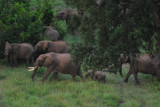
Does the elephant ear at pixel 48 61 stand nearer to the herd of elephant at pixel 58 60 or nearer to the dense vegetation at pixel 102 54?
the herd of elephant at pixel 58 60

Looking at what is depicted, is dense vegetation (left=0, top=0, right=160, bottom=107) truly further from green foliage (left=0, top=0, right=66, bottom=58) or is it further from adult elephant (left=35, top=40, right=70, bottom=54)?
green foliage (left=0, top=0, right=66, bottom=58)

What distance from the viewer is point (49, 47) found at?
17328 mm

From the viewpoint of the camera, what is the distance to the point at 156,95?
38.5 ft

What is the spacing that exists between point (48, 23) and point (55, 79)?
7.05 m

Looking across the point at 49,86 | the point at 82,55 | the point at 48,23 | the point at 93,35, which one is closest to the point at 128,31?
the point at 93,35

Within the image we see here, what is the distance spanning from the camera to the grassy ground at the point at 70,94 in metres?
10.6

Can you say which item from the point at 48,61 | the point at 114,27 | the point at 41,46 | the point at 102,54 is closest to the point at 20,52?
the point at 41,46

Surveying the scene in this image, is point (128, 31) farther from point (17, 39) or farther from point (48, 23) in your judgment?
point (48, 23)

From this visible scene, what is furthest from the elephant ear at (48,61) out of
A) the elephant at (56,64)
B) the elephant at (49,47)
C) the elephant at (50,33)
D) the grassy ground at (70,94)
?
the elephant at (50,33)

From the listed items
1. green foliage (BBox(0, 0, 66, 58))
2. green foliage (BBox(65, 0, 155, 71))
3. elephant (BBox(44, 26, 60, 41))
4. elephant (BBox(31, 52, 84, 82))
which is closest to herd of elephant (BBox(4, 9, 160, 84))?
elephant (BBox(31, 52, 84, 82))

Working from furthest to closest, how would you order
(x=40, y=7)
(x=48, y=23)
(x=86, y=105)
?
(x=48, y=23) → (x=40, y=7) → (x=86, y=105)

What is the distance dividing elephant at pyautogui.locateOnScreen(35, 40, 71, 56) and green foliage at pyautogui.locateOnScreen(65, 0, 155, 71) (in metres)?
5.45

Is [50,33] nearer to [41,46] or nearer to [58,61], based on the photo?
[41,46]

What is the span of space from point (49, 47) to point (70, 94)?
627 centimetres
